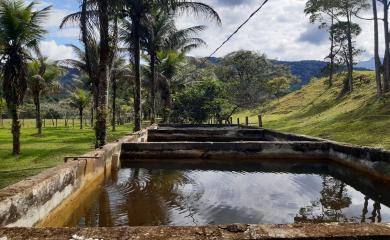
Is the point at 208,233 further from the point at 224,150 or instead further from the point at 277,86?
the point at 277,86

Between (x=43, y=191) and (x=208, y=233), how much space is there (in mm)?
3171

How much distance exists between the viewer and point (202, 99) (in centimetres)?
3278

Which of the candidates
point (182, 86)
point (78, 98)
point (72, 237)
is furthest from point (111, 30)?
point (78, 98)

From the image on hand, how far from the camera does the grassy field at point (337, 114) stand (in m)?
17.8

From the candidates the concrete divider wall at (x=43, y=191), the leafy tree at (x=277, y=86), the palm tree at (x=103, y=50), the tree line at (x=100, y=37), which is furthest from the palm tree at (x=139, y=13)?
the leafy tree at (x=277, y=86)

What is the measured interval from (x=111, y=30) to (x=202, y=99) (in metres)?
19.9

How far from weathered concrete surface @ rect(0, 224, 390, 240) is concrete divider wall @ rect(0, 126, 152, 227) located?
1359 millimetres

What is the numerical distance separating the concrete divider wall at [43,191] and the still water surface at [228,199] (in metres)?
0.39

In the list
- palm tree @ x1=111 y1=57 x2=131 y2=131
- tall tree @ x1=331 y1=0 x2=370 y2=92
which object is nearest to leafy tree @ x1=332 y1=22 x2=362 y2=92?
tall tree @ x1=331 y1=0 x2=370 y2=92

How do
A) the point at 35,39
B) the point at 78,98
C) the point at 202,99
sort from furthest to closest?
the point at 78,98, the point at 202,99, the point at 35,39

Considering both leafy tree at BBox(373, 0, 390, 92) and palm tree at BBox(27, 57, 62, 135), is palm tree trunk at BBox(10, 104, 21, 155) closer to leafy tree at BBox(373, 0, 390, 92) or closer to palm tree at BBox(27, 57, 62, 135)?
palm tree at BBox(27, 57, 62, 135)

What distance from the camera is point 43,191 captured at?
5.51 m

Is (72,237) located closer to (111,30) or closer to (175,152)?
(175,152)

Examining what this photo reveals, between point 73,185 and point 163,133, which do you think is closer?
point 73,185
